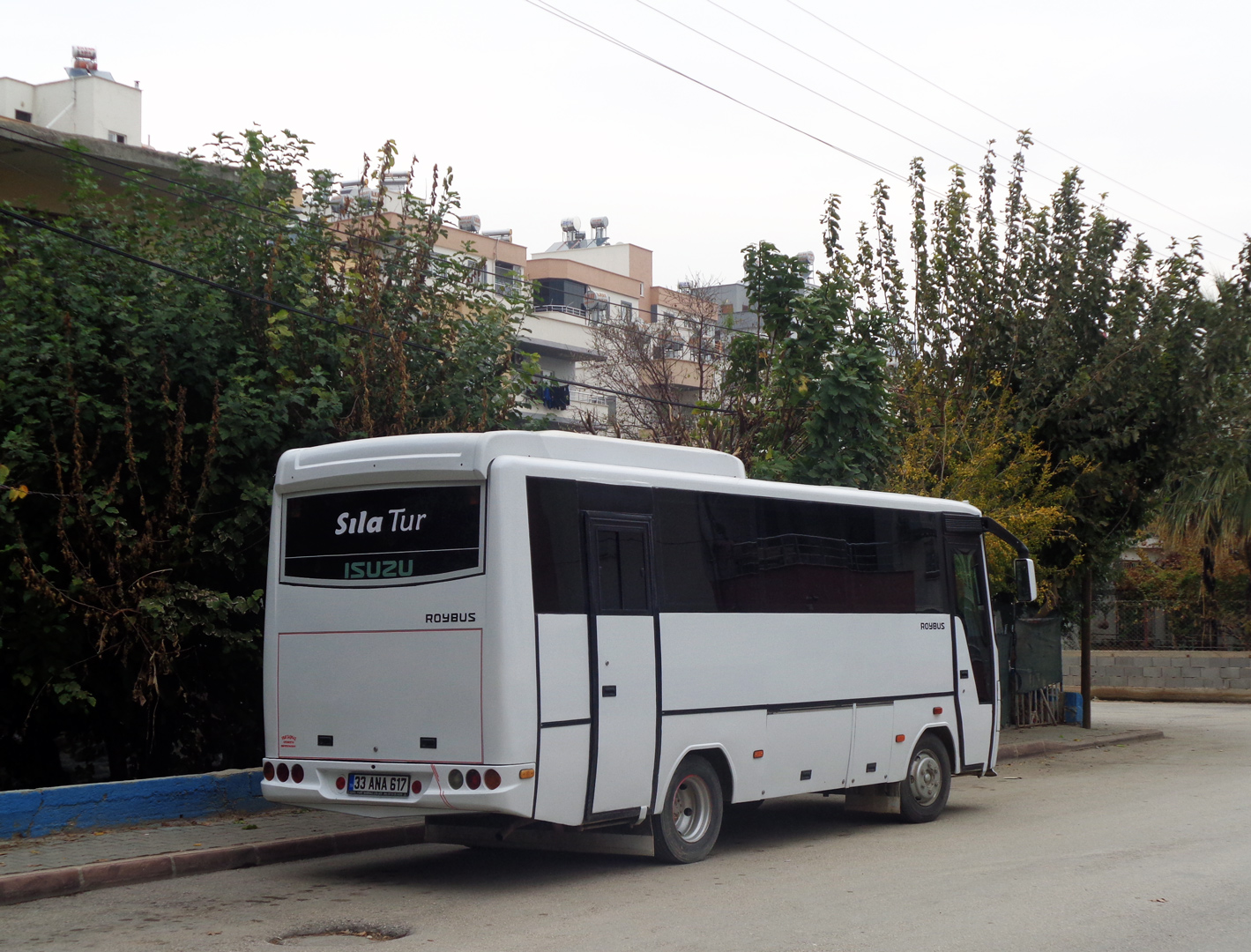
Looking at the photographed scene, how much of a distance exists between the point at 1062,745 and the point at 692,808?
12557 mm

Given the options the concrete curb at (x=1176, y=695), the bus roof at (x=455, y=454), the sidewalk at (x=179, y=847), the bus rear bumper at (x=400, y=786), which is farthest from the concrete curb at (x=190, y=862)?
the concrete curb at (x=1176, y=695)

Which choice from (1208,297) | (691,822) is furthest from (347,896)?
(1208,297)

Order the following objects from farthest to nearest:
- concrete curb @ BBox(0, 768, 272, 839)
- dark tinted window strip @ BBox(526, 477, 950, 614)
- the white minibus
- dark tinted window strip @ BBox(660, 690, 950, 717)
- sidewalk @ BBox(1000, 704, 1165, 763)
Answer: sidewalk @ BBox(1000, 704, 1165, 763)
concrete curb @ BBox(0, 768, 272, 839)
dark tinted window strip @ BBox(660, 690, 950, 717)
dark tinted window strip @ BBox(526, 477, 950, 614)
the white minibus

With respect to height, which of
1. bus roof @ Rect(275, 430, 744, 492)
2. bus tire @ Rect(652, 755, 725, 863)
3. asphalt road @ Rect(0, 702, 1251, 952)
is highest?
bus roof @ Rect(275, 430, 744, 492)

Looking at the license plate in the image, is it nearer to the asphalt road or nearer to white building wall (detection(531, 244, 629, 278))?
the asphalt road

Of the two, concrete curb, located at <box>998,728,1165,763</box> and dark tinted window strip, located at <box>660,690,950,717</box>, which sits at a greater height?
dark tinted window strip, located at <box>660,690,950,717</box>

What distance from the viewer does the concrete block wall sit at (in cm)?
3344

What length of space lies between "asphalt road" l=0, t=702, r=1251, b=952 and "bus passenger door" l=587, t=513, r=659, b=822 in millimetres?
714

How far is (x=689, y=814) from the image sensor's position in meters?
10.4

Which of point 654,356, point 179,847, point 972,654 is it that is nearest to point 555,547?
point 179,847

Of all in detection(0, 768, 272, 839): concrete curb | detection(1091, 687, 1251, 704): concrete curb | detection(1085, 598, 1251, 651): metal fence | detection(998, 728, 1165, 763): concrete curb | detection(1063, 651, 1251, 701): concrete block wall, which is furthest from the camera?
detection(1085, 598, 1251, 651): metal fence

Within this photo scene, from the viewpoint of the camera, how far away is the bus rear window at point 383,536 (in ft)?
29.6

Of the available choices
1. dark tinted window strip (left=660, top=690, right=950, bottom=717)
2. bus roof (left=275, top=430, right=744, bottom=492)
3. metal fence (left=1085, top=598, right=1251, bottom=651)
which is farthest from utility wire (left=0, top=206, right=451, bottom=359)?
metal fence (left=1085, top=598, right=1251, bottom=651)

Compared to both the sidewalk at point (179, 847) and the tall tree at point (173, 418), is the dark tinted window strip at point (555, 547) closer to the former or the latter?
the sidewalk at point (179, 847)
